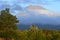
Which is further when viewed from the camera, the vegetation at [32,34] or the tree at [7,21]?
the tree at [7,21]

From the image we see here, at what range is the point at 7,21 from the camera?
98.1 feet

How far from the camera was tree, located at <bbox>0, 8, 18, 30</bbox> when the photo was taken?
29734mm

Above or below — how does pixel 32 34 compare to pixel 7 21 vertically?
above

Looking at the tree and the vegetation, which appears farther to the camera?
the tree

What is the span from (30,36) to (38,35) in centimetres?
75

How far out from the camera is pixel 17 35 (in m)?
20.7

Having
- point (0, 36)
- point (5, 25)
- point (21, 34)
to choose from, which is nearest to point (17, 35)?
point (21, 34)

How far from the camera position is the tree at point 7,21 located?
29.7 meters

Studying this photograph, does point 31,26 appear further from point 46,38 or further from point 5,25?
point 5,25

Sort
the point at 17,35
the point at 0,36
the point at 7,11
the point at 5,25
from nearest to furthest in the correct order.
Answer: the point at 17,35 < the point at 0,36 < the point at 5,25 < the point at 7,11

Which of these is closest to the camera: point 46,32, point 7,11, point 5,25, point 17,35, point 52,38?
point 52,38

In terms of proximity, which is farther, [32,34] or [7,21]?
[7,21]

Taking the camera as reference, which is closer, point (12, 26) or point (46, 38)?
point (46, 38)

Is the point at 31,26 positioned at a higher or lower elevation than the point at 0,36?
higher
